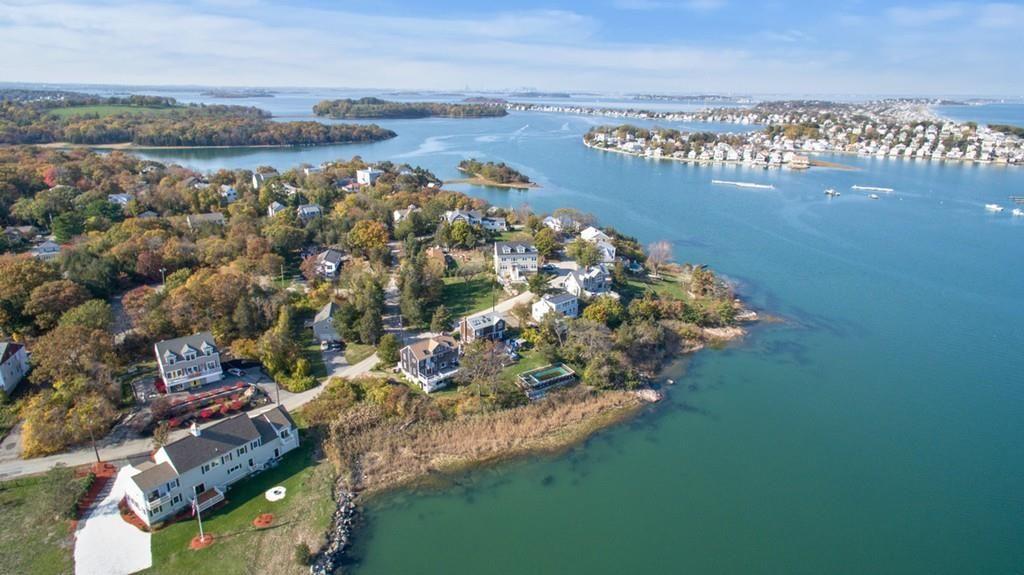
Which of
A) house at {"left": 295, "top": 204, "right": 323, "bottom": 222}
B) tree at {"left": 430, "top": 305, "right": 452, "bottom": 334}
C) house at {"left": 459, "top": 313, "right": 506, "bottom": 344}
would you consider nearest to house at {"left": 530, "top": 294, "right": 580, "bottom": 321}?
house at {"left": 459, "top": 313, "right": 506, "bottom": 344}

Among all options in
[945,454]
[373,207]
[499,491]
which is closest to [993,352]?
[945,454]

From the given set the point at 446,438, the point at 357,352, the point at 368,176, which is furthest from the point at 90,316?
the point at 368,176

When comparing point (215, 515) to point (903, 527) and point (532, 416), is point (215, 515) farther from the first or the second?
point (903, 527)

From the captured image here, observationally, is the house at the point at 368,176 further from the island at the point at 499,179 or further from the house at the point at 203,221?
the house at the point at 203,221

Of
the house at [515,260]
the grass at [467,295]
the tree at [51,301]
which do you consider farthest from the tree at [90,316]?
the house at [515,260]

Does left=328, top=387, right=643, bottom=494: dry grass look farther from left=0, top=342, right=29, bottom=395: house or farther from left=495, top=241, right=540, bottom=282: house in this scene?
left=0, top=342, right=29, bottom=395: house

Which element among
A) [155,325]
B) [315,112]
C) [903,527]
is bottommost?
[903,527]

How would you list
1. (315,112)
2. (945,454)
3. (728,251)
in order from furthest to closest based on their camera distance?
(315,112) → (728,251) → (945,454)
